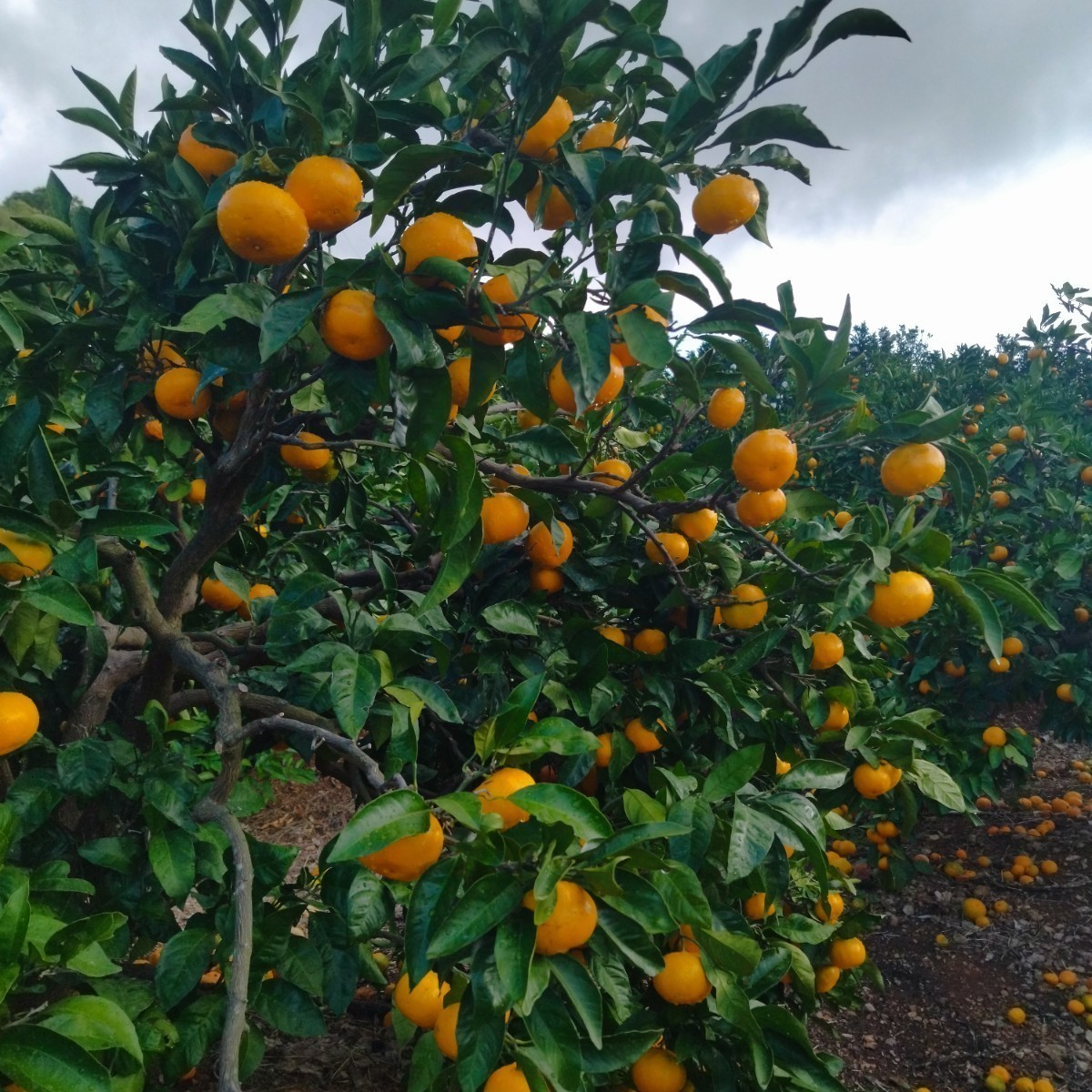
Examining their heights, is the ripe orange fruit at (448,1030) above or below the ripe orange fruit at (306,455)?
below

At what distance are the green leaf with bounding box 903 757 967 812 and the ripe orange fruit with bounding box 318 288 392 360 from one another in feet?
4.55

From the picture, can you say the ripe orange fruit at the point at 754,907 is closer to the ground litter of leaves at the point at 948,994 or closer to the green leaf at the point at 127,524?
the ground litter of leaves at the point at 948,994

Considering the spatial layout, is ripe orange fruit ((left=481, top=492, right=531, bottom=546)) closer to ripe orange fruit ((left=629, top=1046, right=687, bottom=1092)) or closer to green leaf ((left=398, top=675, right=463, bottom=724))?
green leaf ((left=398, top=675, right=463, bottom=724))

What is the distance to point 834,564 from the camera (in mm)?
1439

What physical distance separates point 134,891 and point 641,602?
3.57 feet

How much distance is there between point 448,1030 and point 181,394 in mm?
1041

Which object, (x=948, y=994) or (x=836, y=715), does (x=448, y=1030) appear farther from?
(x=948, y=994)

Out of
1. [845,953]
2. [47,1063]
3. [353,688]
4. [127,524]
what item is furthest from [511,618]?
[845,953]

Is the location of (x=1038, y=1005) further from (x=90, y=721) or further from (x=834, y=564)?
(x=90, y=721)

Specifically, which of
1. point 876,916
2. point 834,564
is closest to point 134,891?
point 834,564

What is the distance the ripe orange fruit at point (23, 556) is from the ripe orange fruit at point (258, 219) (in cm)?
57

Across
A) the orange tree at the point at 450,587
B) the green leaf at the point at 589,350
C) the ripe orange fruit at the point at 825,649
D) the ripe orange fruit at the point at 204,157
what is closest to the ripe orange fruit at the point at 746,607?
the orange tree at the point at 450,587

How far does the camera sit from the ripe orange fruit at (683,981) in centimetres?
116

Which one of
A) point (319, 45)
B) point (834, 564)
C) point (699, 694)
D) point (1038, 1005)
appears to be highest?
point (319, 45)
